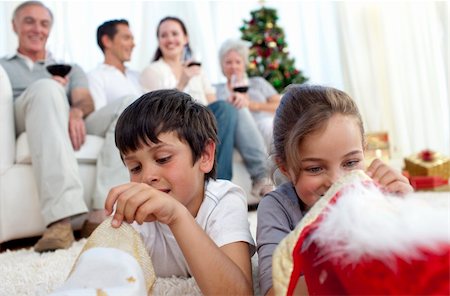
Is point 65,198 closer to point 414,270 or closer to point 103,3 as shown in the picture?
point 414,270

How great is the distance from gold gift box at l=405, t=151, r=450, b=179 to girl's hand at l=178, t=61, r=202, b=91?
1.57 metres

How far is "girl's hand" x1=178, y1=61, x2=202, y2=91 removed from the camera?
7.79 feet

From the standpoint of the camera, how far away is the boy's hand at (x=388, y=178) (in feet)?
2.37

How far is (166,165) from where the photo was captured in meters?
0.89

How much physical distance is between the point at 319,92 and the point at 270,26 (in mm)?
3314

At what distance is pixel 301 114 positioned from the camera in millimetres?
927

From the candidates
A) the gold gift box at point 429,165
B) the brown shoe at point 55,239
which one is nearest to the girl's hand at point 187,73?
the brown shoe at point 55,239

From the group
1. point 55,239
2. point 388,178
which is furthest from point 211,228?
point 55,239

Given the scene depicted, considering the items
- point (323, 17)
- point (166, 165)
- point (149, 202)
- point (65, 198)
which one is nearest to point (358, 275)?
point (149, 202)

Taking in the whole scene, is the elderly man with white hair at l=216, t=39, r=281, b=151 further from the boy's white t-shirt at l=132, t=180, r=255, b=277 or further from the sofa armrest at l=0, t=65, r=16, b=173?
the boy's white t-shirt at l=132, t=180, r=255, b=277

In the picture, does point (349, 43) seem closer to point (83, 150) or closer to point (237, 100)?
point (237, 100)

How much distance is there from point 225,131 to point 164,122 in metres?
1.42

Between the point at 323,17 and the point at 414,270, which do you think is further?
the point at 323,17

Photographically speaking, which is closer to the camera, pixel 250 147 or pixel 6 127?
pixel 6 127
